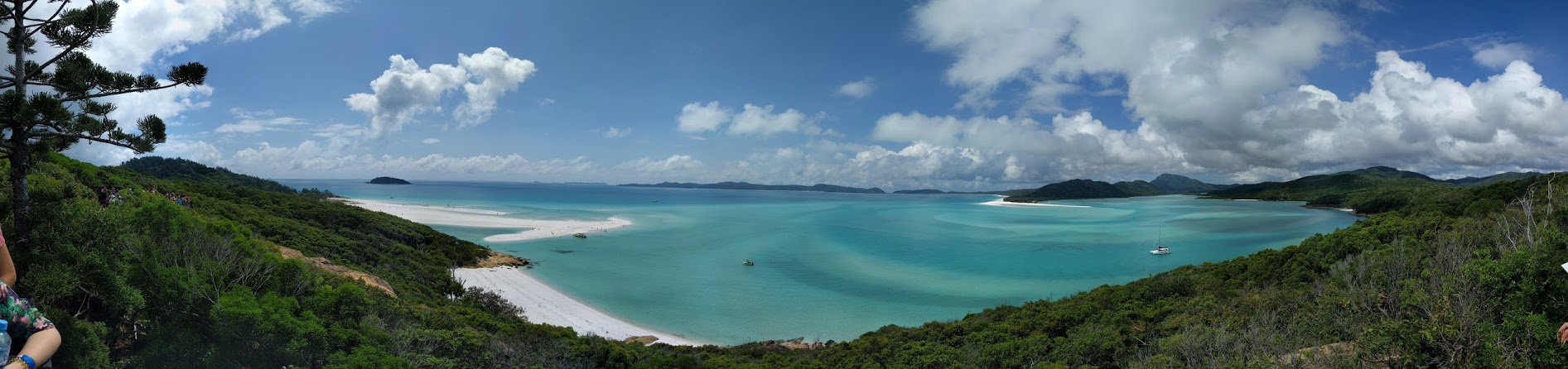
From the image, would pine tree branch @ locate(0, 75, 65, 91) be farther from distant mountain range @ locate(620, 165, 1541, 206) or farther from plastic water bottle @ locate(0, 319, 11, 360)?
distant mountain range @ locate(620, 165, 1541, 206)

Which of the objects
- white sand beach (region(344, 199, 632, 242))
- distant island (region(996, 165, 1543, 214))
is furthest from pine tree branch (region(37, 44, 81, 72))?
distant island (region(996, 165, 1543, 214))

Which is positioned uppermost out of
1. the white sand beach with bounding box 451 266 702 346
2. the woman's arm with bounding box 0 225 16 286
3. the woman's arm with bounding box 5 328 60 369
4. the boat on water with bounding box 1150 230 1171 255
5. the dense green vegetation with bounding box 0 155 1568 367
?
the woman's arm with bounding box 0 225 16 286

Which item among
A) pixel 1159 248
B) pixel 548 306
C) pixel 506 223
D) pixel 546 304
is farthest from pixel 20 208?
pixel 506 223

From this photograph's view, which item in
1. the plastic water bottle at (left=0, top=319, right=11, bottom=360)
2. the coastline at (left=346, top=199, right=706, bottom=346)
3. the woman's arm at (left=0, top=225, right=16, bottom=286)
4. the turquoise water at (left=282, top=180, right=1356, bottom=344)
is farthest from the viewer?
the turquoise water at (left=282, top=180, right=1356, bottom=344)

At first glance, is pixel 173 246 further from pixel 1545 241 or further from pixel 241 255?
pixel 1545 241

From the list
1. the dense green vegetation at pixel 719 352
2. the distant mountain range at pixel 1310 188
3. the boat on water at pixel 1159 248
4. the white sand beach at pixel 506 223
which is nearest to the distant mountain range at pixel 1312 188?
the distant mountain range at pixel 1310 188

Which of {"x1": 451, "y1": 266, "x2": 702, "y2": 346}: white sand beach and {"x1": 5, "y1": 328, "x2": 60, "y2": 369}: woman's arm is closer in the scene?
{"x1": 5, "y1": 328, "x2": 60, "y2": 369}: woman's arm
